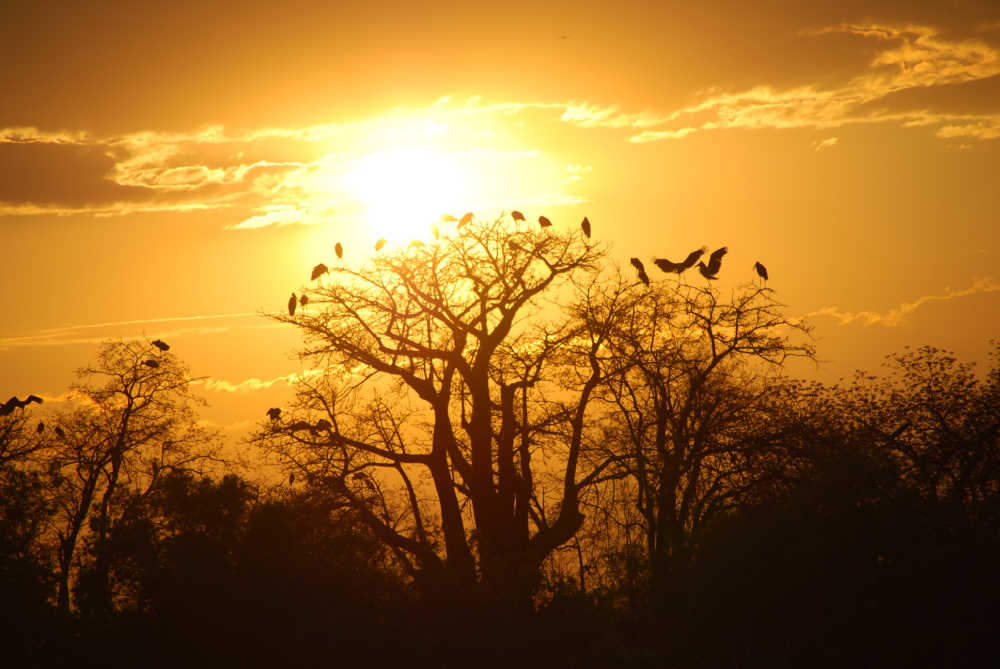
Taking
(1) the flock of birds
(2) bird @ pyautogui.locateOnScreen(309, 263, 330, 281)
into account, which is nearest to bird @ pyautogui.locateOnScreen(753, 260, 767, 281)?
(1) the flock of birds

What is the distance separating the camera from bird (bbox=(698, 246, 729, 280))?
25.2 meters

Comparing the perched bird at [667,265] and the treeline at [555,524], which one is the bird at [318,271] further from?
the perched bird at [667,265]

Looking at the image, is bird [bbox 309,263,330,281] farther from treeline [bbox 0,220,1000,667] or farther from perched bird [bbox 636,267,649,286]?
perched bird [bbox 636,267,649,286]

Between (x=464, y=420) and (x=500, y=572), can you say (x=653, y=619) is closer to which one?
(x=500, y=572)

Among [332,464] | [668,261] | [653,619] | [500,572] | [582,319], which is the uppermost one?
[668,261]

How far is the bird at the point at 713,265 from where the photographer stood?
25156mm

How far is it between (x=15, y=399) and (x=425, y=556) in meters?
21.9

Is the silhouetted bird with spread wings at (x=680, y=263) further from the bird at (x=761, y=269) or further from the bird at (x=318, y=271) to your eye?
the bird at (x=318, y=271)

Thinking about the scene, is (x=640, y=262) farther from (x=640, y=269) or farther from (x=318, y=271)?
(x=318, y=271)

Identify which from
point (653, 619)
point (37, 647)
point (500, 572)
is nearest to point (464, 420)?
point (500, 572)

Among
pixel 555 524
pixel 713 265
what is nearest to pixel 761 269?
pixel 713 265

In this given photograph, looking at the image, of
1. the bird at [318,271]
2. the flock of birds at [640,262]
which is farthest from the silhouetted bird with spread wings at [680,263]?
the bird at [318,271]

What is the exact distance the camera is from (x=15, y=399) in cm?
3381

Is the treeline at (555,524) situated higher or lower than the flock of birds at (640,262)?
lower
